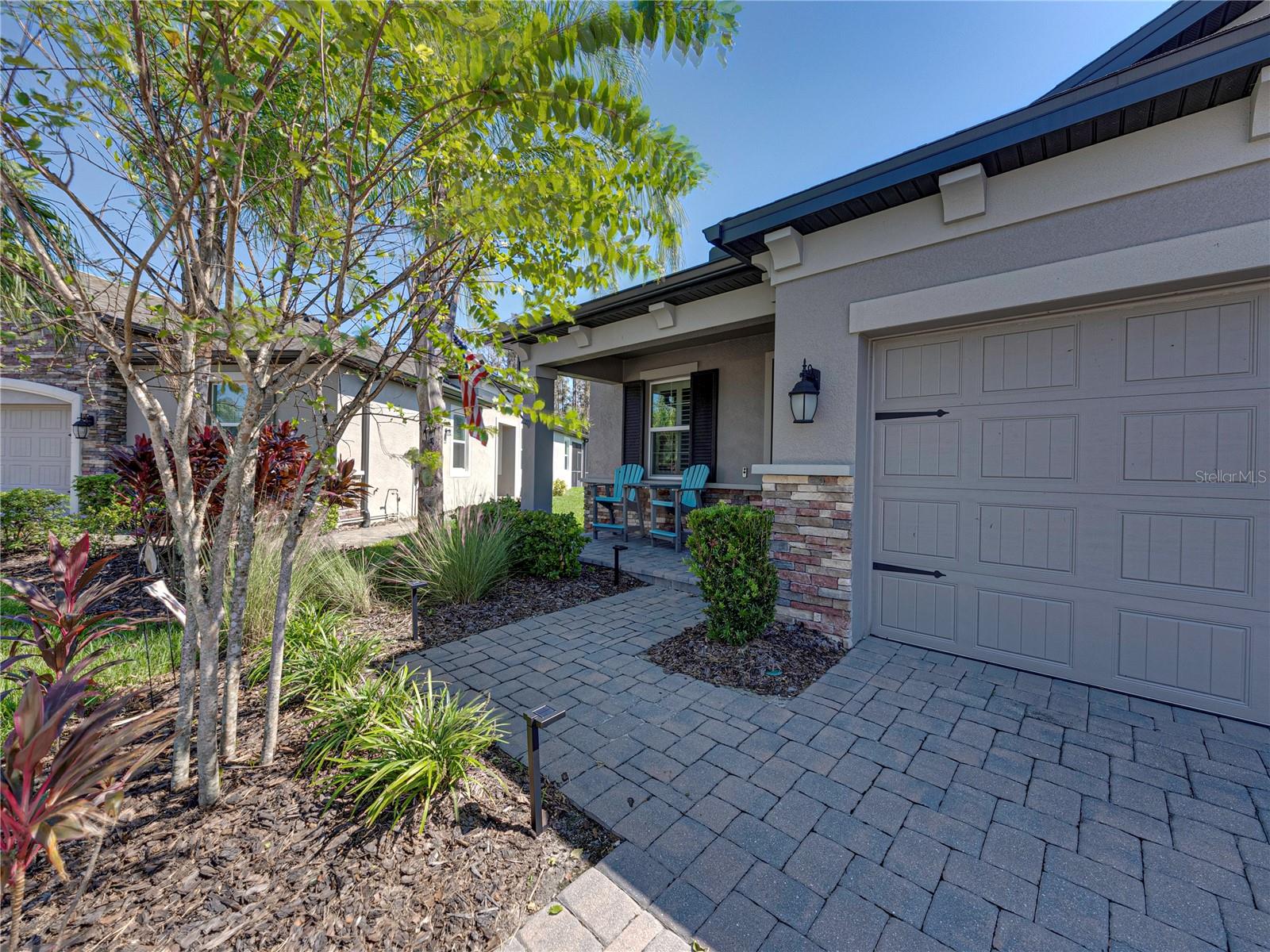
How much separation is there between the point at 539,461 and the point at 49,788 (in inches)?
235

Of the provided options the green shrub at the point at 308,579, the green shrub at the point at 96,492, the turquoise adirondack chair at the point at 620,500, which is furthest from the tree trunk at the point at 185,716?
the turquoise adirondack chair at the point at 620,500

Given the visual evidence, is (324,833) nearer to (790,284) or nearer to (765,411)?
(790,284)

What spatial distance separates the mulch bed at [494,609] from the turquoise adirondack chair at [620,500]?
160 cm

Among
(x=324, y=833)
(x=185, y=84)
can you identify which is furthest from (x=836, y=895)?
(x=185, y=84)

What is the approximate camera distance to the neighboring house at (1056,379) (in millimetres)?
→ 2652

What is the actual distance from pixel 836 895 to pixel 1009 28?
18.6 ft

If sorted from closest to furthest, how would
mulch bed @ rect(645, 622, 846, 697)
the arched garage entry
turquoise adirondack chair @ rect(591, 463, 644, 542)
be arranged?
mulch bed @ rect(645, 622, 846, 697)
turquoise adirondack chair @ rect(591, 463, 644, 542)
the arched garage entry

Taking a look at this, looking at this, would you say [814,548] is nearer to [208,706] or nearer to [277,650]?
[277,650]

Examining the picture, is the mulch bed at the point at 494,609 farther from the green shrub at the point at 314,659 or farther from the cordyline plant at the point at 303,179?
the cordyline plant at the point at 303,179

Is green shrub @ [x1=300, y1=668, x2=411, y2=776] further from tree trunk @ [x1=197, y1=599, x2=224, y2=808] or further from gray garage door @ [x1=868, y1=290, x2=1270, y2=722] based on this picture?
gray garage door @ [x1=868, y1=290, x2=1270, y2=722]

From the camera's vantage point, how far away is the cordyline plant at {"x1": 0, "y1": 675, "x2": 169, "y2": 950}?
1.15m

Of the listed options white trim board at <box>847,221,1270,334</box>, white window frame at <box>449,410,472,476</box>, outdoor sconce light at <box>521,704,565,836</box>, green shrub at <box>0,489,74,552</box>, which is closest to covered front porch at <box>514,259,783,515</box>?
white trim board at <box>847,221,1270,334</box>

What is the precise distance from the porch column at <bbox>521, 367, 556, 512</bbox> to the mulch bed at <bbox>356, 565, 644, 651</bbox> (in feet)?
5.83

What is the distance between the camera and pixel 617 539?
7.48 meters
